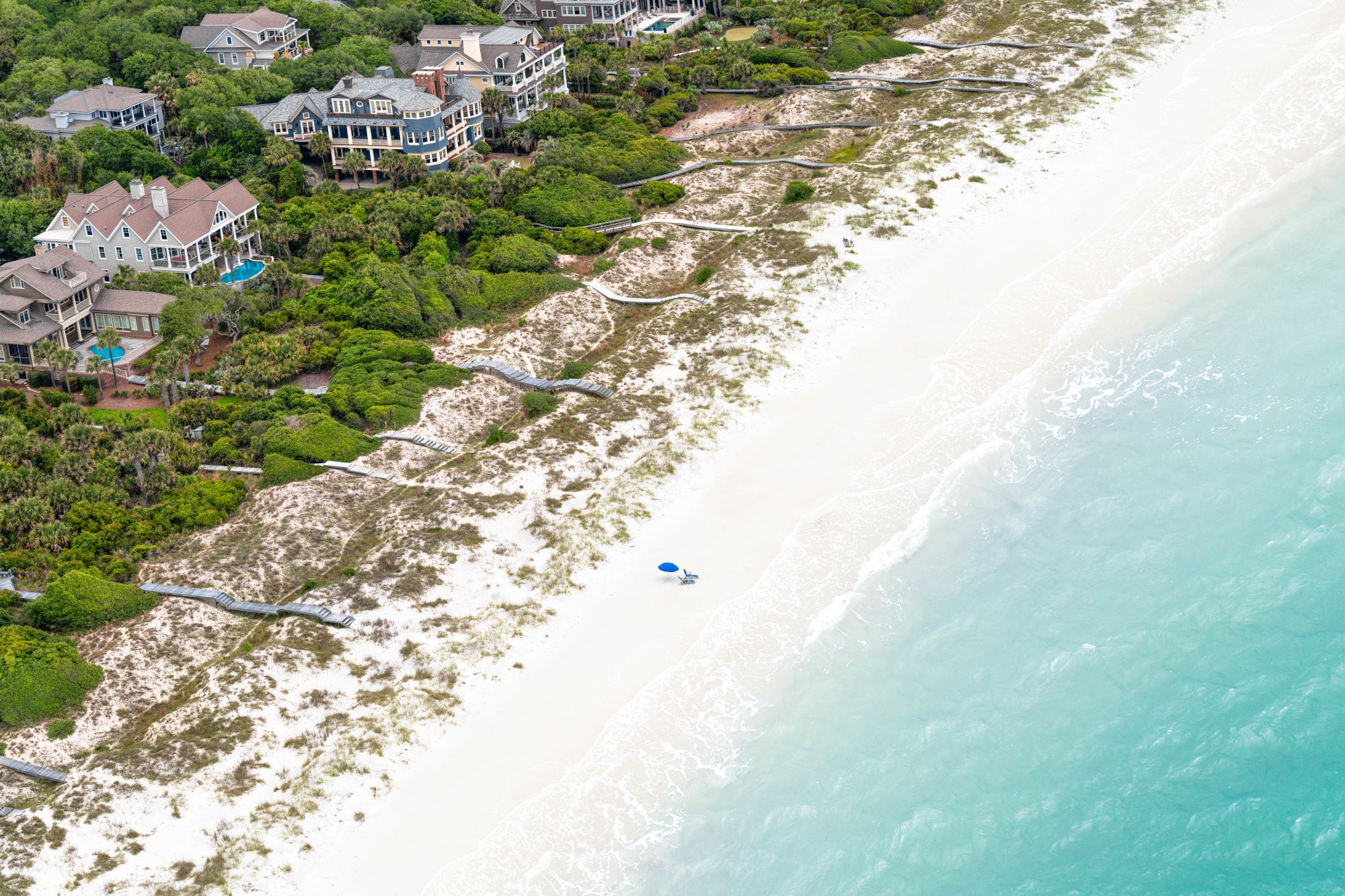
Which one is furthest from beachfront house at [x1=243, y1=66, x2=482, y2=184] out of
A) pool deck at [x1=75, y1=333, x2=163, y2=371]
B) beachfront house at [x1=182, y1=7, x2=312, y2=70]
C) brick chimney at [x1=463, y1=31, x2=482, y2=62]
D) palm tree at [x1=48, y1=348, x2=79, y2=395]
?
palm tree at [x1=48, y1=348, x2=79, y2=395]

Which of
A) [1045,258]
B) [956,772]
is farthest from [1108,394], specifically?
[956,772]

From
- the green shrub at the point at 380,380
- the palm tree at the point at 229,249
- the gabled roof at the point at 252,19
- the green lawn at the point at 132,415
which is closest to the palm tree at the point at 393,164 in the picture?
the palm tree at the point at 229,249

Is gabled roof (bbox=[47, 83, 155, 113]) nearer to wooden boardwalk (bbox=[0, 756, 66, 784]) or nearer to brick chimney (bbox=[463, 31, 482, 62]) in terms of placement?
brick chimney (bbox=[463, 31, 482, 62])

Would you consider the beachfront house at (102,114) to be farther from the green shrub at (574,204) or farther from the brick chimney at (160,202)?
the green shrub at (574,204)

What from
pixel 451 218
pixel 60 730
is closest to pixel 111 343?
pixel 451 218

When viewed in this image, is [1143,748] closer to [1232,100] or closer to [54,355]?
[54,355]
